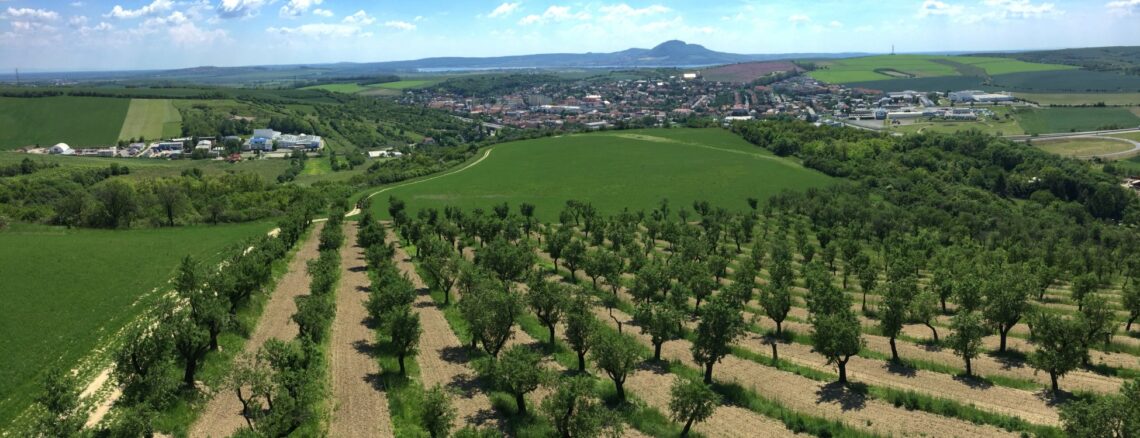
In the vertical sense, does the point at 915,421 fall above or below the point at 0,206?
below

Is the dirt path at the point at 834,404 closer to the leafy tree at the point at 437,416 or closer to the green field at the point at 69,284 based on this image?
the leafy tree at the point at 437,416

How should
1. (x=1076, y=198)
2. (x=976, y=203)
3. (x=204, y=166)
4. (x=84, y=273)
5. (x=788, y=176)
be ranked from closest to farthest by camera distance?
(x=84, y=273) < (x=976, y=203) < (x=1076, y=198) < (x=788, y=176) < (x=204, y=166)

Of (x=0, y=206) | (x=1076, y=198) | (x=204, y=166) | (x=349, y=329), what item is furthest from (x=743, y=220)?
(x=204, y=166)

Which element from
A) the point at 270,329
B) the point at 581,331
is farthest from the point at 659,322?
the point at 270,329

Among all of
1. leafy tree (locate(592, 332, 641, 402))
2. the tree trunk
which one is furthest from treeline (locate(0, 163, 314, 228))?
leafy tree (locate(592, 332, 641, 402))

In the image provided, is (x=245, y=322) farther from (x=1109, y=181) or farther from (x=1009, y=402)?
(x=1109, y=181)

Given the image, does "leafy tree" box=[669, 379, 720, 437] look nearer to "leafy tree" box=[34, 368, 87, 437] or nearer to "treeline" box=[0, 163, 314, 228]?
"leafy tree" box=[34, 368, 87, 437]

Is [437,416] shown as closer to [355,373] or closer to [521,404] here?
[521,404]
